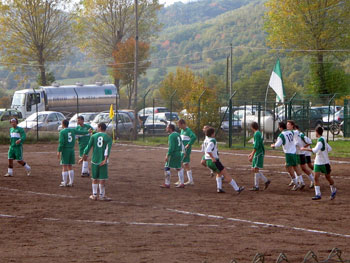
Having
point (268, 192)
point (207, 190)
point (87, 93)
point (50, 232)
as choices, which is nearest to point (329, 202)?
point (268, 192)

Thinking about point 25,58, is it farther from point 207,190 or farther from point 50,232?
point 50,232

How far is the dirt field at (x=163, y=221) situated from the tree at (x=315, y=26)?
31.4 meters

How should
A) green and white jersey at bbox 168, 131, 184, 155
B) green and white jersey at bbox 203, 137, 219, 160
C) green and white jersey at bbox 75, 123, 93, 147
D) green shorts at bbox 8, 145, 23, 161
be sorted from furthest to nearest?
green and white jersey at bbox 75, 123, 93, 147 < green shorts at bbox 8, 145, 23, 161 < green and white jersey at bbox 168, 131, 184, 155 < green and white jersey at bbox 203, 137, 219, 160

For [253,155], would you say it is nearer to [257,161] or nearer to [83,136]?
[257,161]

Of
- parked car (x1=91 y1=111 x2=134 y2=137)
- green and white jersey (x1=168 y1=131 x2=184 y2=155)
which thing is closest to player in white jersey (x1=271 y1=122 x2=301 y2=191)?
green and white jersey (x1=168 y1=131 x2=184 y2=155)

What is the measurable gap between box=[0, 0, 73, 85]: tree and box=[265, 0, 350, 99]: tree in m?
20.3

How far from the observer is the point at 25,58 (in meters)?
56.5

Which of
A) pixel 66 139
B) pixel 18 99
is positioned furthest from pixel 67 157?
pixel 18 99

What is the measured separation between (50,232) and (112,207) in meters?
2.75

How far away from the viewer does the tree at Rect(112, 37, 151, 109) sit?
203ft

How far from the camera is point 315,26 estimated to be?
1859 inches

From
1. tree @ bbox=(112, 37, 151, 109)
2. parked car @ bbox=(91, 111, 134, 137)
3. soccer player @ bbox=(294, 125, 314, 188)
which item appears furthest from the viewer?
tree @ bbox=(112, 37, 151, 109)

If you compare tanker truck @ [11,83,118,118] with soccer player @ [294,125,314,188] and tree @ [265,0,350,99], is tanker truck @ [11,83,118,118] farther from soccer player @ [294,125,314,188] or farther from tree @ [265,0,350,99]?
soccer player @ [294,125,314,188]

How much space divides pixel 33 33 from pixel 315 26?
1029 inches
